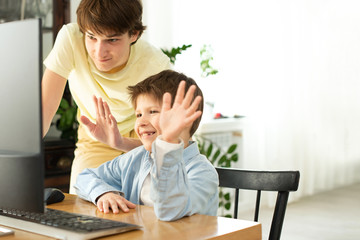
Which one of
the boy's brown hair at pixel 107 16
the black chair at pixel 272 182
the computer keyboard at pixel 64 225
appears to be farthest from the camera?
the boy's brown hair at pixel 107 16

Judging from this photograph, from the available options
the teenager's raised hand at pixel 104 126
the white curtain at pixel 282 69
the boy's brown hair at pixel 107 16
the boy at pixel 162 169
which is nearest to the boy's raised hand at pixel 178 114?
the boy at pixel 162 169

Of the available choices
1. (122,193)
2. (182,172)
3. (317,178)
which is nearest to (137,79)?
(122,193)

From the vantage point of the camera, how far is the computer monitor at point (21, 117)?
34.8 inches

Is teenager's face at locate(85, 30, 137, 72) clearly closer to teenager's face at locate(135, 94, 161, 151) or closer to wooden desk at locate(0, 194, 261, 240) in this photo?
teenager's face at locate(135, 94, 161, 151)

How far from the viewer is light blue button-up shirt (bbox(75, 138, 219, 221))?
1142 mm

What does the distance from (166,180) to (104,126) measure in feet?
1.83

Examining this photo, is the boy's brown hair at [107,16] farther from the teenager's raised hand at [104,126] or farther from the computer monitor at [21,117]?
the computer monitor at [21,117]

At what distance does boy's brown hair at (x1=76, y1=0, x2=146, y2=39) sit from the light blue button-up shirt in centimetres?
46

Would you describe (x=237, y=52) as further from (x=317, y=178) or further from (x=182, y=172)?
(x=182, y=172)

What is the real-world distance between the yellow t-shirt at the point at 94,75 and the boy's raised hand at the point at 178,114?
38.4 inches

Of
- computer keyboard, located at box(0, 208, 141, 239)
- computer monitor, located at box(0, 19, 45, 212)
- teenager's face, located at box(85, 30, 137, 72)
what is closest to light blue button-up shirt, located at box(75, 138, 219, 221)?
computer keyboard, located at box(0, 208, 141, 239)

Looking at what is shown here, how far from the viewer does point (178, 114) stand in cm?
108

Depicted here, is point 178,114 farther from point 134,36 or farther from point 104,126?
point 134,36

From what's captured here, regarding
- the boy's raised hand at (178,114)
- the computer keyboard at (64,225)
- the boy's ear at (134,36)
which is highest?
the boy's ear at (134,36)
